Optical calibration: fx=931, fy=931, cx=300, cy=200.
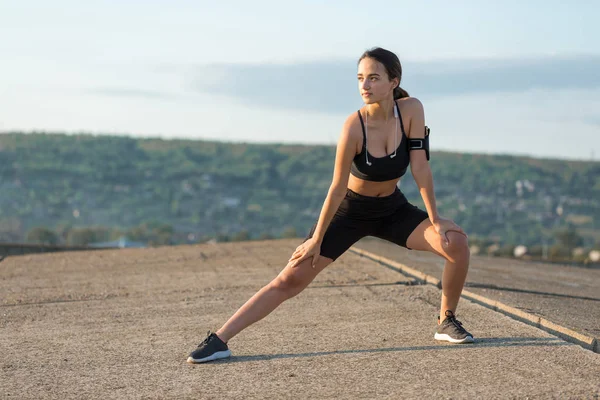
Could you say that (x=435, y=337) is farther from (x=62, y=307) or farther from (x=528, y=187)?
Result: (x=528, y=187)

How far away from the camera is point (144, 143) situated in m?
122

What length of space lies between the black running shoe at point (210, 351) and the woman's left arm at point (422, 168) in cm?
163

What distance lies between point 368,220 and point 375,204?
0.15 m

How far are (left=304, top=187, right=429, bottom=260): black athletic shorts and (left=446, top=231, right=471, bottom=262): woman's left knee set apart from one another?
287 millimetres

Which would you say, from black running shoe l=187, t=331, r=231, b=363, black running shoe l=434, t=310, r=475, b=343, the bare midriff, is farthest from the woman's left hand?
black running shoe l=187, t=331, r=231, b=363

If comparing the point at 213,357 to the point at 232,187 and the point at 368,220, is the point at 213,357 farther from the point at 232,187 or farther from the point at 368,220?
the point at 232,187

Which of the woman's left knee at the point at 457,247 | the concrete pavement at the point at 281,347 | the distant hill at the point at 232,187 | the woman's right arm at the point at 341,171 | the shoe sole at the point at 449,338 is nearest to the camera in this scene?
the concrete pavement at the point at 281,347

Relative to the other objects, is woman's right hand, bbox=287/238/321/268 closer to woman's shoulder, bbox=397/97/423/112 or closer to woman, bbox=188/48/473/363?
woman, bbox=188/48/473/363

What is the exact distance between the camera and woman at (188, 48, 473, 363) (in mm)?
6043

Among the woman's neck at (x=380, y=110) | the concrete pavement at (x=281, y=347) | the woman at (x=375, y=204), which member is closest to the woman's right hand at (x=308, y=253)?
the woman at (x=375, y=204)

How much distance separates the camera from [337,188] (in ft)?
19.9

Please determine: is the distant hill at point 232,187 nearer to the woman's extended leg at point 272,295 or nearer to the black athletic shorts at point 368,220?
the black athletic shorts at point 368,220

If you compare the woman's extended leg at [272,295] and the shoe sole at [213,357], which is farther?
the woman's extended leg at [272,295]

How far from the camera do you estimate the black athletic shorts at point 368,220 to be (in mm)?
6309
